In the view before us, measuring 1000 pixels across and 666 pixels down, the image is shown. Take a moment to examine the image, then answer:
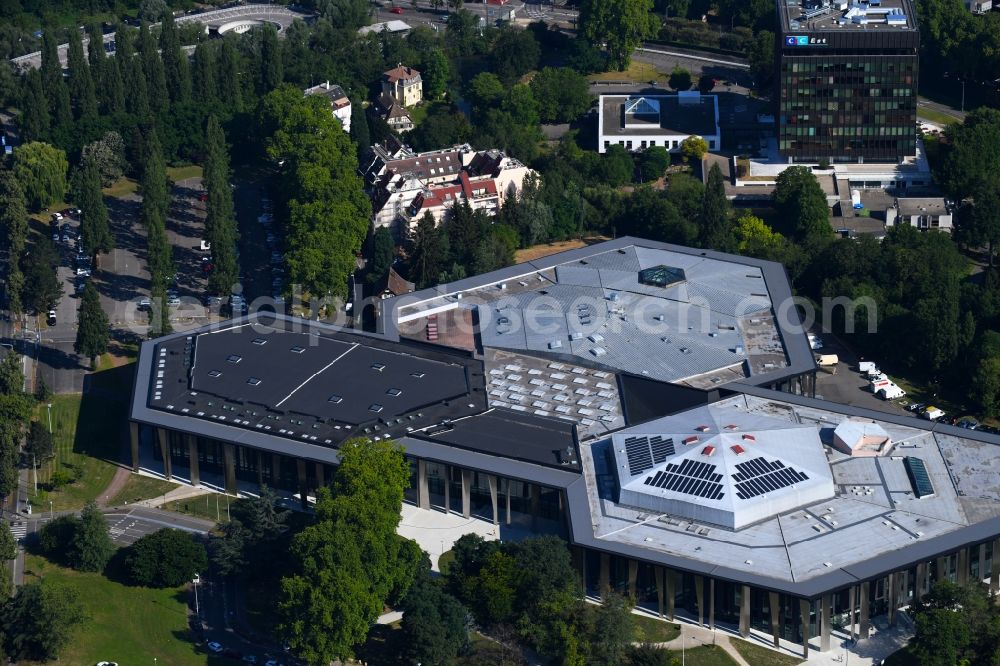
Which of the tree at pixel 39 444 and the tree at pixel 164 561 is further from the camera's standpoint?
the tree at pixel 39 444

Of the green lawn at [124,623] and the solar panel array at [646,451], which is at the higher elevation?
the solar panel array at [646,451]

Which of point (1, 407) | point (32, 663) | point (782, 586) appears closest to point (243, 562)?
point (32, 663)

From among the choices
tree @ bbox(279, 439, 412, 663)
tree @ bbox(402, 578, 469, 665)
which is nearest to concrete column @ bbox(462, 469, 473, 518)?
tree @ bbox(279, 439, 412, 663)

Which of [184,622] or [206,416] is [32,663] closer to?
[184,622]

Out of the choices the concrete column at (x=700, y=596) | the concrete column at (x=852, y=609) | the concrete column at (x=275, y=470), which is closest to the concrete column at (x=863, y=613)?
the concrete column at (x=852, y=609)

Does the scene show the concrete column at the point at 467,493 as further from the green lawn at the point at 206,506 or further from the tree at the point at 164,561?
the tree at the point at 164,561

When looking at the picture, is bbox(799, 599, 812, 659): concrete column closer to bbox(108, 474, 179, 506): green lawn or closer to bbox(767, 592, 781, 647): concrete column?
bbox(767, 592, 781, 647): concrete column

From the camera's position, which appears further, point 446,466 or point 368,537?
point 446,466
